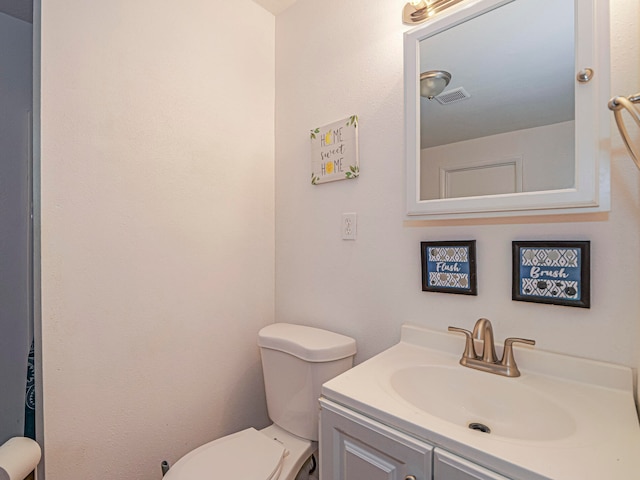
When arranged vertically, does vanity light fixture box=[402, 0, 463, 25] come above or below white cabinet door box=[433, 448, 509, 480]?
above

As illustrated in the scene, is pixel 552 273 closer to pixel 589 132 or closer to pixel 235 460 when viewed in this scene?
pixel 589 132

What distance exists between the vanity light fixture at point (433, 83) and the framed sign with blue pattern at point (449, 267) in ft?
1.65

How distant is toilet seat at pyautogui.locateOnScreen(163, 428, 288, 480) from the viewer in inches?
39.5

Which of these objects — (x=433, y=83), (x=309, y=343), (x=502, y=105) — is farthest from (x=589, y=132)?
(x=309, y=343)

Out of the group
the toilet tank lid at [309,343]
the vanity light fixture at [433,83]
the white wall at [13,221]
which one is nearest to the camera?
the vanity light fixture at [433,83]

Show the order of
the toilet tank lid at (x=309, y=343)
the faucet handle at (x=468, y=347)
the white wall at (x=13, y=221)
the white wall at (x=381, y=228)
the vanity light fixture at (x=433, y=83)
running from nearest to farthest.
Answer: the white wall at (x=381, y=228) → the faucet handle at (x=468, y=347) → the vanity light fixture at (x=433, y=83) → the toilet tank lid at (x=309, y=343) → the white wall at (x=13, y=221)

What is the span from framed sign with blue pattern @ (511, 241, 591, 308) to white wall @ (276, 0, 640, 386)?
0.03m

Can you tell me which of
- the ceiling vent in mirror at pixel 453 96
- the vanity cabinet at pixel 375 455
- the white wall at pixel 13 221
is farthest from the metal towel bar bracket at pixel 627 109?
the white wall at pixel 13 221

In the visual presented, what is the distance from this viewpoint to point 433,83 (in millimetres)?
1064

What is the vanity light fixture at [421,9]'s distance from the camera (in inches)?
42.3

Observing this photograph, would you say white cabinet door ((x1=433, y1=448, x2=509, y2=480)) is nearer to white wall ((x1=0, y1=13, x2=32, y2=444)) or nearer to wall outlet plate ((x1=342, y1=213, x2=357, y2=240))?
wall outlet plate ((x1=342, y1=213, x2=357, y2=240))

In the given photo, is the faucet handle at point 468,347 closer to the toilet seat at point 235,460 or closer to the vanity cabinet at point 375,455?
the vanity cabinet at point 375,455

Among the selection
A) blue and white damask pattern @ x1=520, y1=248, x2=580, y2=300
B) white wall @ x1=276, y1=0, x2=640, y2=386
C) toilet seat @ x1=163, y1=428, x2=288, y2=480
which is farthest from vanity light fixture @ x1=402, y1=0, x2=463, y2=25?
toilet seat @ x1=163, y1=428, x2=288, y2=480

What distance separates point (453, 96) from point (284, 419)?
1362 millimetres
